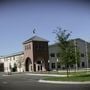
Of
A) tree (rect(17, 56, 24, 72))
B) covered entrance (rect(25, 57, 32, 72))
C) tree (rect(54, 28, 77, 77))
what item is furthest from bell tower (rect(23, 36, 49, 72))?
tree (rect(54, 28, 77, 77))

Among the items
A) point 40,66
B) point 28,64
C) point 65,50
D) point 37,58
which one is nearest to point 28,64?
point 28,64

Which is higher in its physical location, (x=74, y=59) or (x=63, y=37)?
(x=63, y=37)

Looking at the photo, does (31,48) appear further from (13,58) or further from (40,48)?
(13,58)

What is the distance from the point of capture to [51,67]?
65.7 meters

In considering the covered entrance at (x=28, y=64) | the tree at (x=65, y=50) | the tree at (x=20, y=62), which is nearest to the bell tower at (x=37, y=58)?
the covered entrance at (x=28, y=64)

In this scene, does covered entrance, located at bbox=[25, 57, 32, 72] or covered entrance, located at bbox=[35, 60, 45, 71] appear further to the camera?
covered entrance, located at bbox=[25, 57, 32, 72]

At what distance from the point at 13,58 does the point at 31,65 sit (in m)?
8.48

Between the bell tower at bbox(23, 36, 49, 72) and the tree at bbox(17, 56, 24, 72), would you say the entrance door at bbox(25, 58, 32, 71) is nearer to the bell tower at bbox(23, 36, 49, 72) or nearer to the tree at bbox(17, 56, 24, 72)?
the bell tower at bbox(23, 36, 49, 72)

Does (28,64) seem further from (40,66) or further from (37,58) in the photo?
(40,66)

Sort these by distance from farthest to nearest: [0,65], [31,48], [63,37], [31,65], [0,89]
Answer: [0,65] → [31,65] → [31,48] → [63,37] → [0,89]

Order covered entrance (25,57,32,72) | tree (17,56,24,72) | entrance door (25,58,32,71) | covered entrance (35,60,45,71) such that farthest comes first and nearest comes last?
1. tree (17,56,24,72)
2. entrance door (25,58,32,71)
3. covered entrance (25,57,32,72)
4. covered entrance (35,60,45,71)

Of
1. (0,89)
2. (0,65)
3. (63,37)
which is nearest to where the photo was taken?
(0,89)

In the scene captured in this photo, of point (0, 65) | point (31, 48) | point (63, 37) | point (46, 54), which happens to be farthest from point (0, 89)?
point (0, 65)

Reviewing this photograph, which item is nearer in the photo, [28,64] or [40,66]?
[40,66]
